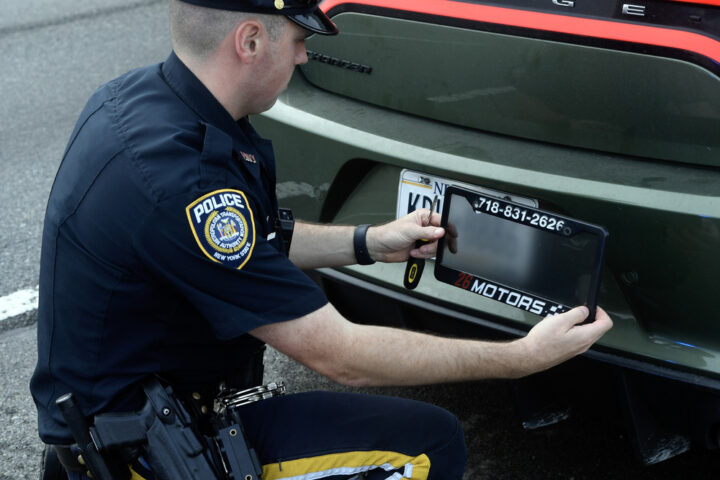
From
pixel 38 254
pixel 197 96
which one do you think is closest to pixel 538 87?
pixel 197 96

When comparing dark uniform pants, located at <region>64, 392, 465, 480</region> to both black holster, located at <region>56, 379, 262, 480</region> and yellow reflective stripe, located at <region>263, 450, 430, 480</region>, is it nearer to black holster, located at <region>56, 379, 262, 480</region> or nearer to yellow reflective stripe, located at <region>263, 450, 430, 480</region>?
yellow reflective stripe, located at <region>263, 450, 430, 480</region>

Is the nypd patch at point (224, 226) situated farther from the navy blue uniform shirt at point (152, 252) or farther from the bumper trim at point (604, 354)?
the bumper trim at point (604, 354)

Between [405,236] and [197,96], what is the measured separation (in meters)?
0.62

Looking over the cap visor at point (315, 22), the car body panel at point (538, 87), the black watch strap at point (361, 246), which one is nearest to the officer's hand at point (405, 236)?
the black watch strap at point (361, 246)

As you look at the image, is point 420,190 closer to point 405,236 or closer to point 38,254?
point 405,236

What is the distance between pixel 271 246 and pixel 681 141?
90 centimetres

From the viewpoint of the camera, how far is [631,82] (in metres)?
1.93

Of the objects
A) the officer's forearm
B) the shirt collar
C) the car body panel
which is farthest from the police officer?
the car body panel

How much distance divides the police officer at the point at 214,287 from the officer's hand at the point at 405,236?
32 cm

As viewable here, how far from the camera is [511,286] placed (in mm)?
1973

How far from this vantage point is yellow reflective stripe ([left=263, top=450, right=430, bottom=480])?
1.89 m

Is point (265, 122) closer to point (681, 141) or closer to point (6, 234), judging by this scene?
point (681, 141)

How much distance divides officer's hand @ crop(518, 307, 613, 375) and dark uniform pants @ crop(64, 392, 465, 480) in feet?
0.92

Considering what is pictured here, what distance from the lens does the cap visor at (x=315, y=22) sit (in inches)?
69.0
